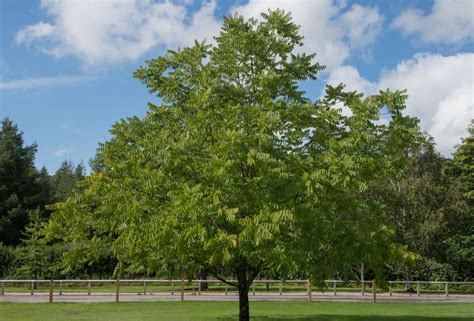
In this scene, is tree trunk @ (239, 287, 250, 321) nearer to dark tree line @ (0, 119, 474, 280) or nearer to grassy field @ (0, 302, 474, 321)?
grassy field @ (0, 302, 474, 321)

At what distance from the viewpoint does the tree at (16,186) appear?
2564 inches

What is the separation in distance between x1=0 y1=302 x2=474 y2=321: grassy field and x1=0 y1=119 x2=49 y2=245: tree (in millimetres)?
39173

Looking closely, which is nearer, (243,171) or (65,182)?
(243,171)

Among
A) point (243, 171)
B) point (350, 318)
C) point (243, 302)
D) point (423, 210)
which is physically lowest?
point (350, 318)

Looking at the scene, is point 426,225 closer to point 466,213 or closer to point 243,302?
point 466,213

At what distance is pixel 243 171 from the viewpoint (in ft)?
47.9

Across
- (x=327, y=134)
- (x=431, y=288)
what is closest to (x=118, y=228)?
(x=327, y=134)

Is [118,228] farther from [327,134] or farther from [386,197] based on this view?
[386,197]

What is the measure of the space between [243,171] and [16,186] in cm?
6179

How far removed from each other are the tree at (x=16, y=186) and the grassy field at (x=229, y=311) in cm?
3917

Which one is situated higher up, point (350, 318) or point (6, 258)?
point (6, 258)

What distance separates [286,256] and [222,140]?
3155mm

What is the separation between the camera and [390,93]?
15.2 metres

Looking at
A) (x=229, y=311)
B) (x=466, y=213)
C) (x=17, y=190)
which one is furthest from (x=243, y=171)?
(x=17, y=190)
